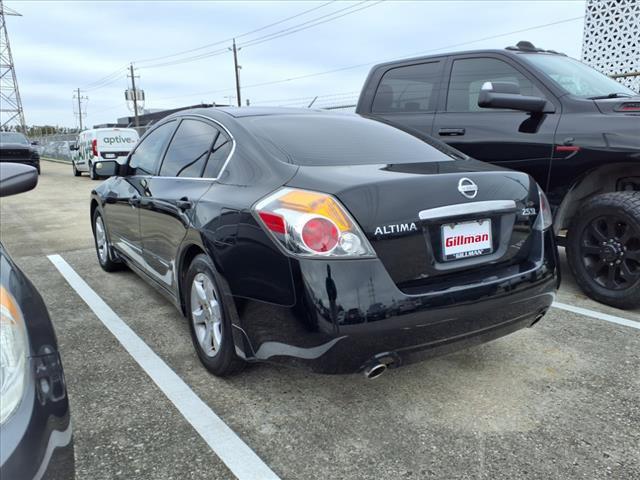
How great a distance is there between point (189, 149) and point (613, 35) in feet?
46.8

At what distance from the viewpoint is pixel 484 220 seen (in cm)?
237

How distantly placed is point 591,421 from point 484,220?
3.48ft

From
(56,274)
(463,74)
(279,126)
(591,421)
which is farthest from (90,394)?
(463,74)

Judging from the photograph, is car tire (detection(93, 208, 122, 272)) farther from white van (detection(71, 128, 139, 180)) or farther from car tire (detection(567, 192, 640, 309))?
white van (detection(71, 128, 139, 180))

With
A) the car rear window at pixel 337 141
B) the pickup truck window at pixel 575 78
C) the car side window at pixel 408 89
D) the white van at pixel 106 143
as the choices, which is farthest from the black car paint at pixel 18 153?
the pickup truck window at pixel 575 78

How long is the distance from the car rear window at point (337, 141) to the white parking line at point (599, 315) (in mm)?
1799

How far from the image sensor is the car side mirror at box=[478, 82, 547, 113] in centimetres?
386

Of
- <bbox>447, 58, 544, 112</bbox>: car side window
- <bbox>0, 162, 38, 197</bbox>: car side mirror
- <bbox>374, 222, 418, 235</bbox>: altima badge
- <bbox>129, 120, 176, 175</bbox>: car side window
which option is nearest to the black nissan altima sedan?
<bbox>374, 222, 418, 235</bbox>: altima badge

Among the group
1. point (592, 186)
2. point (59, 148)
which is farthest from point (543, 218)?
point (59, 148)

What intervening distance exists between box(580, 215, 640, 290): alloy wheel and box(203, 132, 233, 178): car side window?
112 inches

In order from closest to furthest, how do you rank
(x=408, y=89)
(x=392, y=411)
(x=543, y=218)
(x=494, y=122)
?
1. (x=392, y=411)
2. (x=543, y=218)
3. (x=494, y=122)
4. (x=408, y=89)

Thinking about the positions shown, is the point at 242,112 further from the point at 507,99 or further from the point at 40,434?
the point at 40,434

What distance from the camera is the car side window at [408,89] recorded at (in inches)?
195

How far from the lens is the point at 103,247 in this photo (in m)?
5.08
